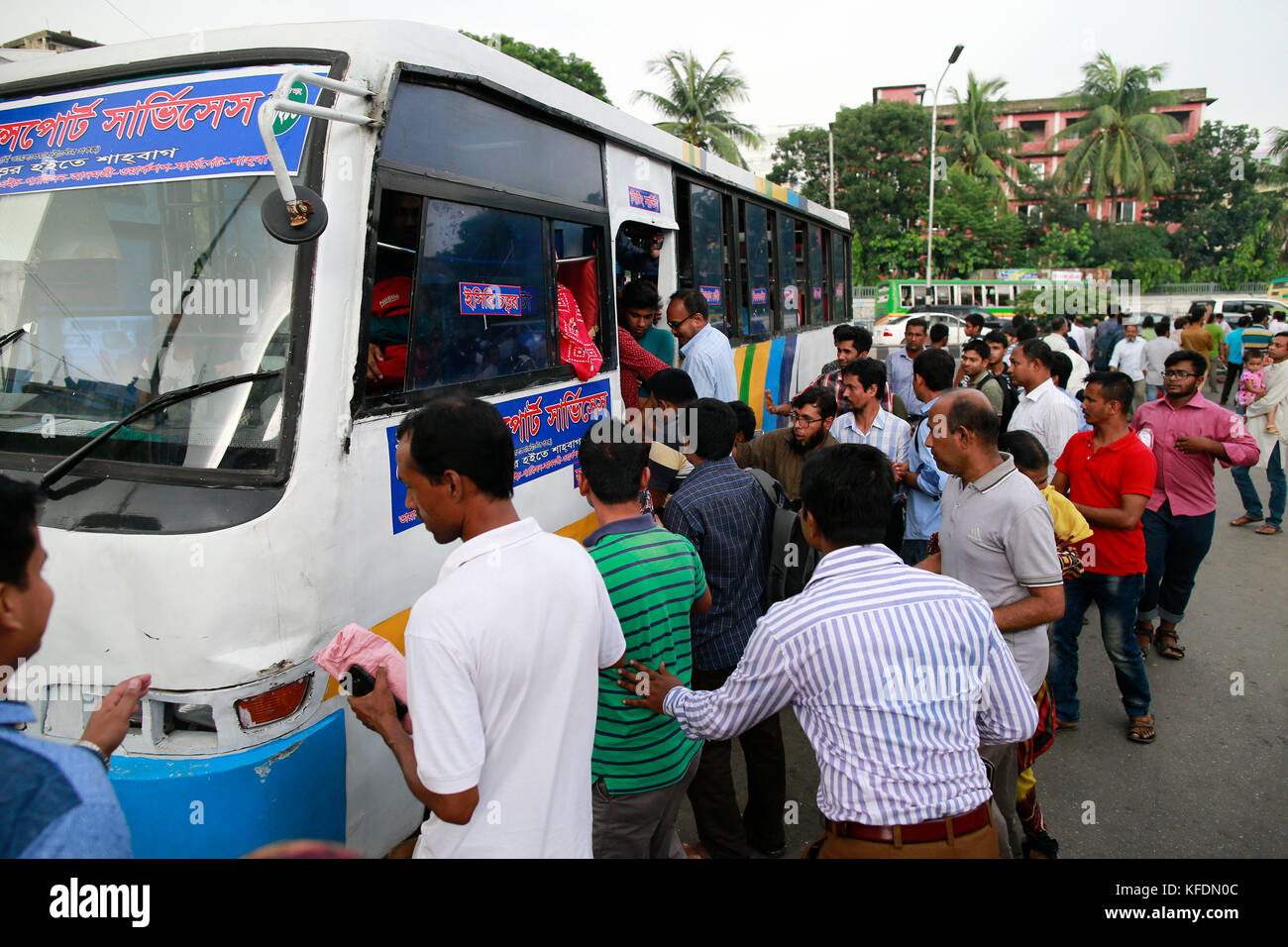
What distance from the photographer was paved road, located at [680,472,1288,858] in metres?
3.83

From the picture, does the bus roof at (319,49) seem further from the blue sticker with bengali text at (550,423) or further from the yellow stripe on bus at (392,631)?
the yellow stripe on bus at (392,631)

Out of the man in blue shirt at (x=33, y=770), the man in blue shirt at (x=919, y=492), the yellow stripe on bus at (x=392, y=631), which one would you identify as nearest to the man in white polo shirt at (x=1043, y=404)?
the man in blue shirt at (x=919, y=492)

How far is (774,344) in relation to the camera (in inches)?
329

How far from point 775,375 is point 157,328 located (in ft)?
20.6

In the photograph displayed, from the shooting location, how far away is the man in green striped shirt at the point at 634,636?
2533mm

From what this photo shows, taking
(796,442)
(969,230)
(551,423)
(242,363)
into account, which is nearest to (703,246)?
(796,442)

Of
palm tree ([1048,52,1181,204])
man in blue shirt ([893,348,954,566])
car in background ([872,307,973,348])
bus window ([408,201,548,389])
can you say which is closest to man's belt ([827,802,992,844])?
bus window ([408,201,548,389])

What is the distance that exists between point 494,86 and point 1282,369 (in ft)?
25.0

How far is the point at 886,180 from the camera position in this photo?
3919 cm

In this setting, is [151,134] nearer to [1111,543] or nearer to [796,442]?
[796,442]

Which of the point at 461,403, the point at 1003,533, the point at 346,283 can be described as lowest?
the point at 1003,533

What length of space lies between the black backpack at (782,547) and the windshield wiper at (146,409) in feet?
6.56
